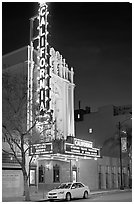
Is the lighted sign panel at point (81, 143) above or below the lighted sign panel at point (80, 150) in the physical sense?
above

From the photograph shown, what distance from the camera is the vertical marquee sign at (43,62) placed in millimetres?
33062

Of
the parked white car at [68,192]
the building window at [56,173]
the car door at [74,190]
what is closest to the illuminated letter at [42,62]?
the building window at [56,173]

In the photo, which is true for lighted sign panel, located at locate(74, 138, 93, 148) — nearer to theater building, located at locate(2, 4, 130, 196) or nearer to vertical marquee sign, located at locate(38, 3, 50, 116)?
theater building, located at locate(2, 4, 130, 196)

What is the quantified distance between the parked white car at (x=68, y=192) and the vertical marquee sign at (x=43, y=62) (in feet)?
32.2

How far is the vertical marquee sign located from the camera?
33062 millimetres

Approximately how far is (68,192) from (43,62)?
14.7 metres

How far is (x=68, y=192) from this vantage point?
23391mm

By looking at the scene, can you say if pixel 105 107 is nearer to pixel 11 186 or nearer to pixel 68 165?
pixel 68 165

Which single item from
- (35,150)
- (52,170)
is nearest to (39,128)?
(35,150)

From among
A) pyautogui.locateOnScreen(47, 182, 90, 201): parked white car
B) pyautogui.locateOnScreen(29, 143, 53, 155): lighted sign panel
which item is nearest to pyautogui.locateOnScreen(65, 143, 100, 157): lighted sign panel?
pyautogui.locateOnScreen(29, 143, 53, 155): lighted sign panel

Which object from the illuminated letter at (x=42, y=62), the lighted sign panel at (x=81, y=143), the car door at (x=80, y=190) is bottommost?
the car door at (x=80, y=190)

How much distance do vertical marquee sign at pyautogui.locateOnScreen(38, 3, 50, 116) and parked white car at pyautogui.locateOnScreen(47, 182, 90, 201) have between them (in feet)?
32.2

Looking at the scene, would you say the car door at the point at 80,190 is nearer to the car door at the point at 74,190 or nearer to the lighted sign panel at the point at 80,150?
the car door at the point at 74,190

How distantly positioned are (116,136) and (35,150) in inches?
1058
